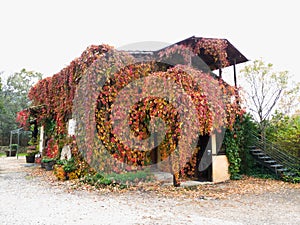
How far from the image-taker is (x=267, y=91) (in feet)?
36.9

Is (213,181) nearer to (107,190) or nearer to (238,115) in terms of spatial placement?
(238,115)

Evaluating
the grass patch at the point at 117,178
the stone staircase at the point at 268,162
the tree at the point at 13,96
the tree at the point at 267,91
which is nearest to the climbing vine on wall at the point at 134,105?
the grass patch at the point at 117,178

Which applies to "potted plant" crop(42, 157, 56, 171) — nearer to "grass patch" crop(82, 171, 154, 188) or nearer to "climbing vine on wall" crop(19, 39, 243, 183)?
"climbing vine on wall" crop(19, 39, 243, 183)

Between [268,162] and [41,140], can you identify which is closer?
[268,162]

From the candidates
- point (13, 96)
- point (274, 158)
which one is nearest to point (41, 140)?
point (274, 158)

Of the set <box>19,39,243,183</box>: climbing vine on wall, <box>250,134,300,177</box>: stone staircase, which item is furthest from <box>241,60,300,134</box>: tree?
<box>19,39,243,183</box>: climbing vine on wall

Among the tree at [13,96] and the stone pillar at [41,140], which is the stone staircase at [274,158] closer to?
the stone pillar at [41,140]

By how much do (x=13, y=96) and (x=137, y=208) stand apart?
23.4m

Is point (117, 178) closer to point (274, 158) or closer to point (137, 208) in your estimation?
point (137, 208)

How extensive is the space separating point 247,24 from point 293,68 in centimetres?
296

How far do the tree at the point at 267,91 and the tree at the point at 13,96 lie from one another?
63.7 feet

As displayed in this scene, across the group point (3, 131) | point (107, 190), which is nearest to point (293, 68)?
point (107, 190)

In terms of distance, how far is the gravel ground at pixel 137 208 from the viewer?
12.2ft

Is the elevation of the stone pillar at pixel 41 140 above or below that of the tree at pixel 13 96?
below
